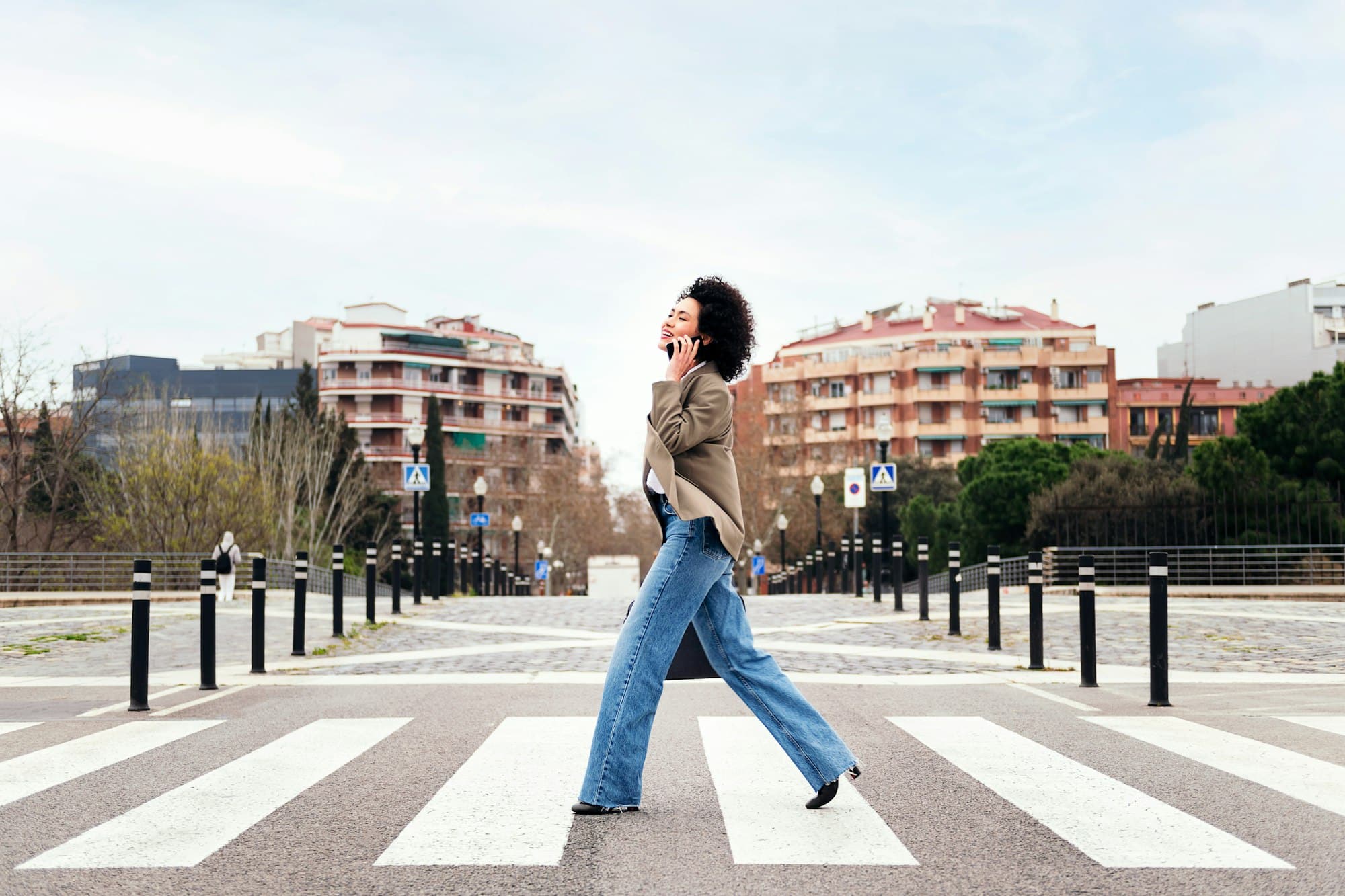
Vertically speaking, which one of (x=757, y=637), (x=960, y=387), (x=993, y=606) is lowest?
(x=757, y=637)

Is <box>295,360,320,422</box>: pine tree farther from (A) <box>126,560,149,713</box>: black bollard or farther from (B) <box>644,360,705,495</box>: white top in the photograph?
(B) <box>644,360,705,495</box>: white top

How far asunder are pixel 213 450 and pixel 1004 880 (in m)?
34.6

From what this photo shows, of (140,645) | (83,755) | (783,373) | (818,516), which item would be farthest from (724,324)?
(783,373)

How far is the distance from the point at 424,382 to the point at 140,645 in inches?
3711

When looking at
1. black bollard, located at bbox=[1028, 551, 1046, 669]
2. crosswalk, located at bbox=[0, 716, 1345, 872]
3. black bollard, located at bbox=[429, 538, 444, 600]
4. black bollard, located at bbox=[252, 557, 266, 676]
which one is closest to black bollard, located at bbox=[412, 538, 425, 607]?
black bollard, located at bbox=[429, 538, 444, 600]

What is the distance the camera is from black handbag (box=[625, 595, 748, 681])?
4.81 m

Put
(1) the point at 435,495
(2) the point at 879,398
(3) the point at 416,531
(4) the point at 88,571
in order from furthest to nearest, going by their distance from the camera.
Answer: (2) the point at 879,398
(1) the point at 435,495
(4) the point at 88,571
(3) the point at 416,531

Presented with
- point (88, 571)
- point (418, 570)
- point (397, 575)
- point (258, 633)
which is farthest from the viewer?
point (88, 571)

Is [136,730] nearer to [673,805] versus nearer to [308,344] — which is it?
[673,805]

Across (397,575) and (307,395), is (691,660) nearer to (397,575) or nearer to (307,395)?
(397,575)

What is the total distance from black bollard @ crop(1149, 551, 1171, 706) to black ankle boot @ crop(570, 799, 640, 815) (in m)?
4.77

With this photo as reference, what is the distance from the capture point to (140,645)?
8086 mm

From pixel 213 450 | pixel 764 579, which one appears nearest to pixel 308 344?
pixel 764 579

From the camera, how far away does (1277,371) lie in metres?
84.7
